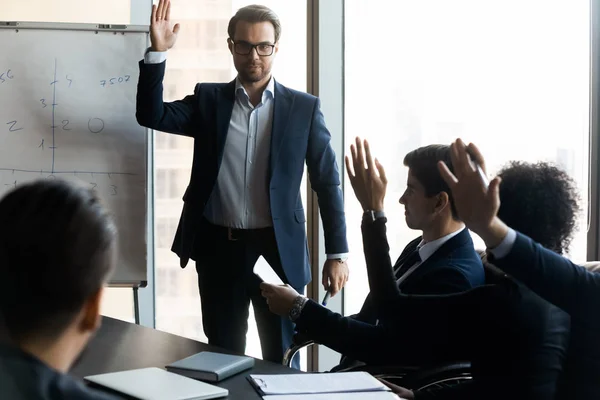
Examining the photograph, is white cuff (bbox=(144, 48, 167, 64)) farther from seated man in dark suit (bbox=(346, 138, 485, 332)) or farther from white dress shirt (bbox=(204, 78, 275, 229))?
seated man in dark suit (bbox=(346, 138, 485, 332))

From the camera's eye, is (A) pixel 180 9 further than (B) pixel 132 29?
Yes

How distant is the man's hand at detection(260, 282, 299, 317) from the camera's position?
73.0 inches

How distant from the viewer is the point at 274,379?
1.47 m

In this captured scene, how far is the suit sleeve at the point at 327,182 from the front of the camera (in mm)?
2678

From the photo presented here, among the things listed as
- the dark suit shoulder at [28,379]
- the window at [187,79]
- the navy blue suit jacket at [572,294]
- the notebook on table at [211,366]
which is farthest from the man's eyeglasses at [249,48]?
the dark suit shoulder at [28,379]

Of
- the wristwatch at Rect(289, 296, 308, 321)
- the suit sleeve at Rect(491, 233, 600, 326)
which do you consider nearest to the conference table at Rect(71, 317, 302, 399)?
the wristwatch at Rect(289, 296, 308, 321)

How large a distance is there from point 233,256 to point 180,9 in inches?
53.4

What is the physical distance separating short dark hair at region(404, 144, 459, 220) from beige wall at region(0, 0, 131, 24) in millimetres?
1835

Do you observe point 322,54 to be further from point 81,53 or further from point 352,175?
point 352,175

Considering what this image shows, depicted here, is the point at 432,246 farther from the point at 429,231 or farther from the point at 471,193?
the point at 471,193

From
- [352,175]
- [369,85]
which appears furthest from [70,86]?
[352,175]

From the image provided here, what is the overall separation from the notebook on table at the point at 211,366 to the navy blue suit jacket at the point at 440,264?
0.39 meters

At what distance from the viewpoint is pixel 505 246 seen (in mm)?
1323

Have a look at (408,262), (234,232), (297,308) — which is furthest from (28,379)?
(234,232)
